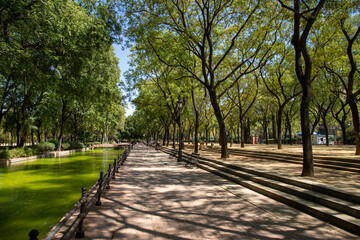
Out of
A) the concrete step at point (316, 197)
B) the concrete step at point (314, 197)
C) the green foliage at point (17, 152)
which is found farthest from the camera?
the green foliage at point (17, 152)

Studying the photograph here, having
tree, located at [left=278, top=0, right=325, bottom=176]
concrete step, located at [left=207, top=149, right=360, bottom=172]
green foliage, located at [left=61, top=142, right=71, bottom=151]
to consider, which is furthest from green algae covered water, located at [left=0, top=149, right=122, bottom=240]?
green foliage, located at [left=61, top=142, right=71, bottom=151]

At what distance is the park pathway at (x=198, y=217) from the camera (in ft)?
14.7

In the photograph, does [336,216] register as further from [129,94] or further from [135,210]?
[129,94]

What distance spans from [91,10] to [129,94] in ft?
52.4

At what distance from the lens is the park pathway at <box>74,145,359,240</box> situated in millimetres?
4492

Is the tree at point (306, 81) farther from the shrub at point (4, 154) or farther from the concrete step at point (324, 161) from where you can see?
the shrub at point (4, 154)

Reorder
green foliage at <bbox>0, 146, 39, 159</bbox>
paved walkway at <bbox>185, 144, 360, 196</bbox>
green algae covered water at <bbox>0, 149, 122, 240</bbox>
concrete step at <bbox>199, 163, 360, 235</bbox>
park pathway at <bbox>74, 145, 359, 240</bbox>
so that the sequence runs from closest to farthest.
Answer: park pathway at <bbox>74, 145, 359, 240</bbox>
concrete step at <bbox>199, 163, 360, 235</bbox>
green algae covered water at <bbox>0, 149, 122, 240</bbox>
paved walkway at <bbox>185, 144, 360, 196</bbox>
green foliage at <bbox>0, 146, 39, 159</bbox>

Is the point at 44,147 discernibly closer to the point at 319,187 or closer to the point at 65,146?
the point at 65,146

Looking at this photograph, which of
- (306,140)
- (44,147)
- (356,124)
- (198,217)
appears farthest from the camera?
(44,147)

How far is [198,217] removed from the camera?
17.9ft

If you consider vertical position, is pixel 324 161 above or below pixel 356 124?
below

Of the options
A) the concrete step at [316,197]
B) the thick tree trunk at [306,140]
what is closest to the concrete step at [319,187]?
the concrete step at [316,197]

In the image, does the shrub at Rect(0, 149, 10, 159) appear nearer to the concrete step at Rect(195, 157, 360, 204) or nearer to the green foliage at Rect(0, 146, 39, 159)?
the green foliage at Rect(0, 146, 39, 159)

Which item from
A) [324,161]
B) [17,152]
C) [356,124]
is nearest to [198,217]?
[324,161]
